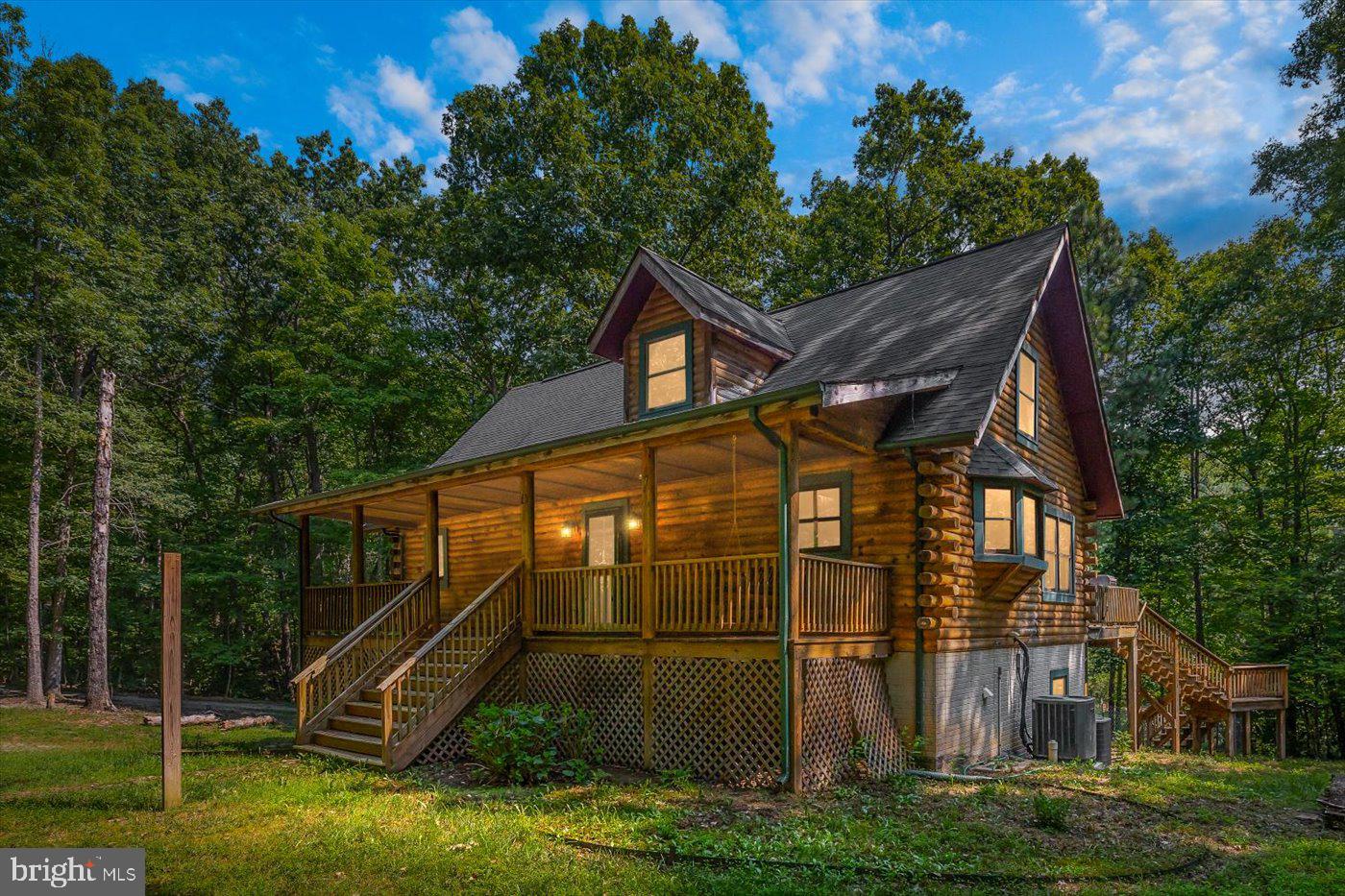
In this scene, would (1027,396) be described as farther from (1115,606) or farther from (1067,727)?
(1115,606)

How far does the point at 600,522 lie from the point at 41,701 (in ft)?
51.2

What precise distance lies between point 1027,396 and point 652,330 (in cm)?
663

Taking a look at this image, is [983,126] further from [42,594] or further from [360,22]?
[42,594]

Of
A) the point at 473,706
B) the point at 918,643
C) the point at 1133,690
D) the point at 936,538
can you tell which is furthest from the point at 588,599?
the point at 1133,690

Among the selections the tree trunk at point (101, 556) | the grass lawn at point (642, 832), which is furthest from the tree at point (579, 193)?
the grass lawn at point (642, 832)

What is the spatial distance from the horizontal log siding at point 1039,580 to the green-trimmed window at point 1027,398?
6.8 inches

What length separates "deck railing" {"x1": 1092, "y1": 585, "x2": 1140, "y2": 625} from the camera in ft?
50.7

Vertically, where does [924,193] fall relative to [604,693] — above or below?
above

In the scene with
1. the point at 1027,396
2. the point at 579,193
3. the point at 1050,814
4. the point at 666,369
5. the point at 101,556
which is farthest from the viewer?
the point at 579,193

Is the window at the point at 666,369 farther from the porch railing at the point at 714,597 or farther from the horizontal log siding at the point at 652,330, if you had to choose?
the porch railing at the point at 714,597

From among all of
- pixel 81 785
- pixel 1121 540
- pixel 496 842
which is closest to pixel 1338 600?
pixel 1121 540

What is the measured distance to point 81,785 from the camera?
30.0ft

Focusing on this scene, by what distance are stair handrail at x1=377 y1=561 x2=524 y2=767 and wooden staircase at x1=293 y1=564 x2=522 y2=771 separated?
1cm

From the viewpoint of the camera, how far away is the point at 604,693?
1063cm
